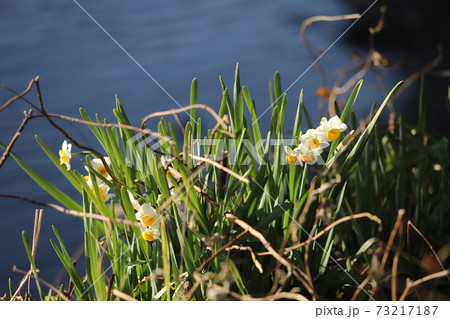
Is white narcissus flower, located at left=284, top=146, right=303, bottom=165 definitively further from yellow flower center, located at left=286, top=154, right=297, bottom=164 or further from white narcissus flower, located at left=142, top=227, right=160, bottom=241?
white narcissus flower, located at left=142, top=227, right=160, bottom=241

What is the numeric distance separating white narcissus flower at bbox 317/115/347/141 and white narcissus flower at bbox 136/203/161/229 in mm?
298

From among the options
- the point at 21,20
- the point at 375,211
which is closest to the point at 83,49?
the point at 21,20

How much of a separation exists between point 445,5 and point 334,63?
1127 mm

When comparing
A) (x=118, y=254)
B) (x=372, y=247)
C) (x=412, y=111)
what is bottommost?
(x=412, y=111)

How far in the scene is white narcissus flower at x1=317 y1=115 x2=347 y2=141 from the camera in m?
0.98

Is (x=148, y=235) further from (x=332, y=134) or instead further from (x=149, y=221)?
(x=332, y=134)

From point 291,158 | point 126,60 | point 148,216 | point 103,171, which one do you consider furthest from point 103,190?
point 126,60

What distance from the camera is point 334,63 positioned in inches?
124

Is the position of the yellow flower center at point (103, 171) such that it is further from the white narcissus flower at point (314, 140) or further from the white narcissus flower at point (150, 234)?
the white narcissus flower at point (314, 140)

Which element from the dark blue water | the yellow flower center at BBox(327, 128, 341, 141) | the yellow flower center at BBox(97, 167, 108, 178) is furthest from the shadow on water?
the yellow flower center at BBox(97, 167, 108, 178)

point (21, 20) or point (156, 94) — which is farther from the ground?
point (21, 20)

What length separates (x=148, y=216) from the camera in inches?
36.5

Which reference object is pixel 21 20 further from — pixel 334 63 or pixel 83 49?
pixel 334 63

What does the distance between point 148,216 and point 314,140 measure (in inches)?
11.8
